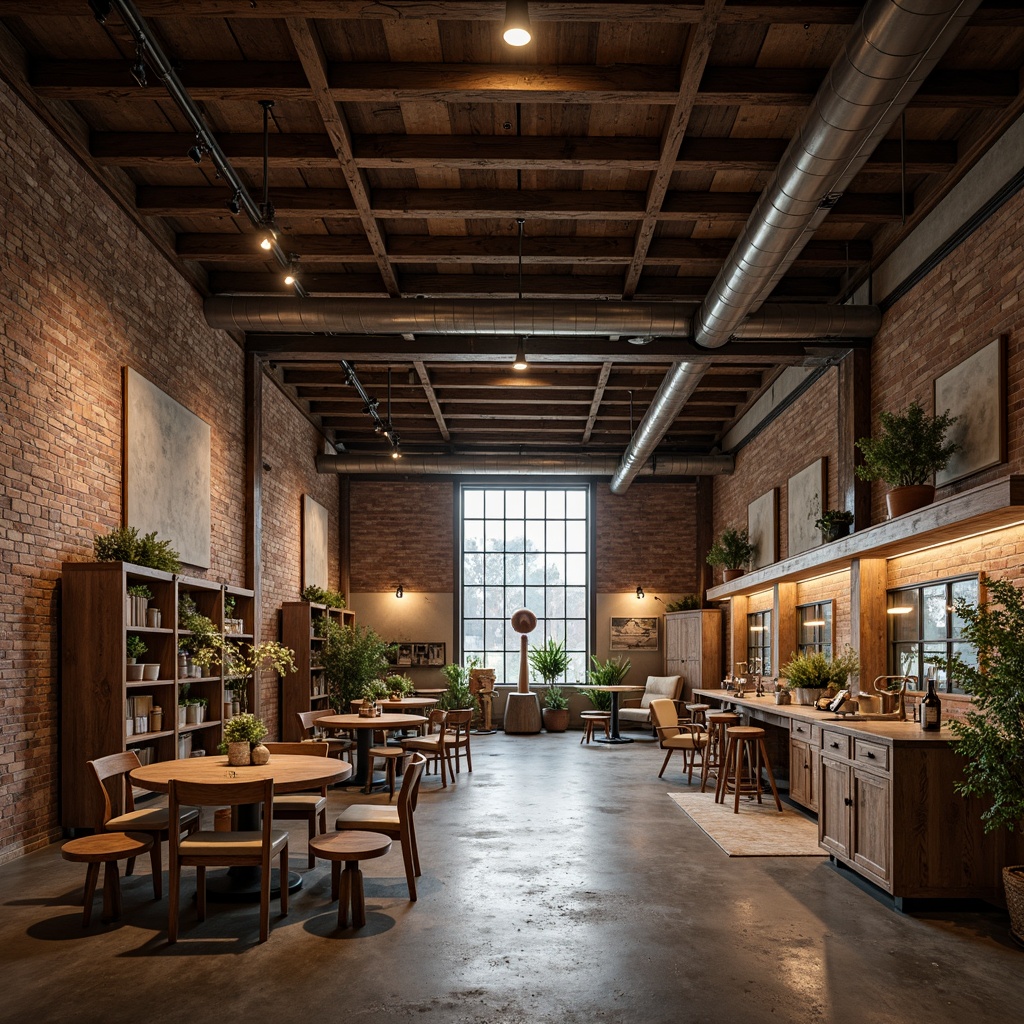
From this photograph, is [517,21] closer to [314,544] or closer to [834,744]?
[834,744]

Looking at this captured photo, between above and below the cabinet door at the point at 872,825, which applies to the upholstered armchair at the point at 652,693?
below

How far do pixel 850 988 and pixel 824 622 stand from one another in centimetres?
644

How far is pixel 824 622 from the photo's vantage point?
10242 mm

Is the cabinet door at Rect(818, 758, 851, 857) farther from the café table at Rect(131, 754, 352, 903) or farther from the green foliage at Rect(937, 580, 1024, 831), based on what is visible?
the café table at Rect(131, 754, 352, 903)

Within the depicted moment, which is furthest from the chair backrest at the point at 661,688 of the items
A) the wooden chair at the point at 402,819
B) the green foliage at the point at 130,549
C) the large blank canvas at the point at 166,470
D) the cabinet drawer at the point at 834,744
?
the wooden chair at the point at 402,819

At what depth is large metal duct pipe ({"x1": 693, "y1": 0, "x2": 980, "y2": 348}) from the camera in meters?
4.20

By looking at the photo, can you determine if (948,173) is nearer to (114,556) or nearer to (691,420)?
(114,556)

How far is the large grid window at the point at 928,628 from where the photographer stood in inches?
266

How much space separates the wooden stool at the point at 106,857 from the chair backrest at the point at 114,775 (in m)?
0.31

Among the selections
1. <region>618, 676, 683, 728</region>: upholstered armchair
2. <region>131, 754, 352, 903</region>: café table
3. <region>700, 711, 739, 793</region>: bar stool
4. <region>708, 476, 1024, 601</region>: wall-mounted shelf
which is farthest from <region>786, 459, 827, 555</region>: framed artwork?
<region>131, 754, 352, 903</region>: café table

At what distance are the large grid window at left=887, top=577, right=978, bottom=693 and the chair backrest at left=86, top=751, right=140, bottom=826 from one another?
523cm

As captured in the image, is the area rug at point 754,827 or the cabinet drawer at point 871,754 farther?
the area rug at point 754,827

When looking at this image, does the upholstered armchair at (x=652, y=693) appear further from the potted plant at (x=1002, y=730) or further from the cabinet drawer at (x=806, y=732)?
the potted plant at (x=1002, y=730)

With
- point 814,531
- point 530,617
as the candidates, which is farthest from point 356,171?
point 530,617
